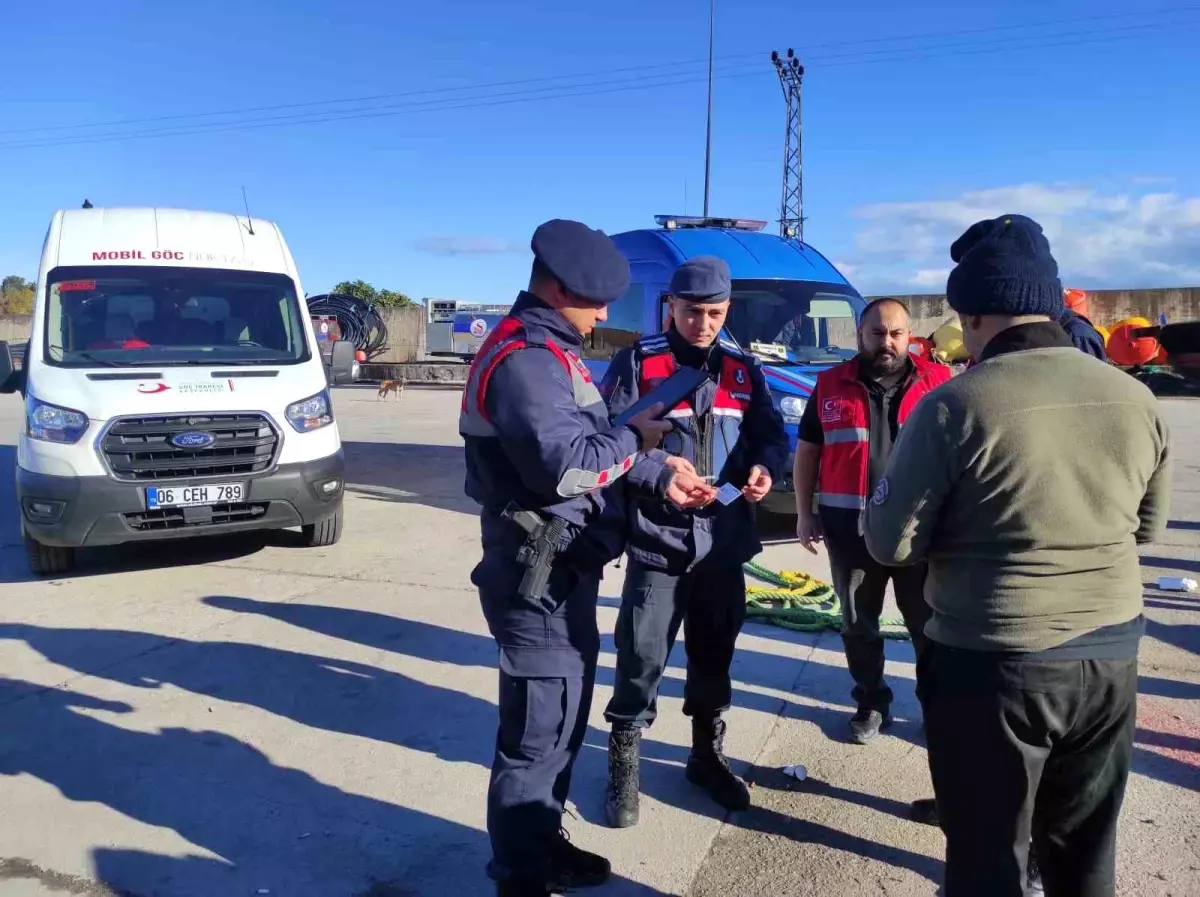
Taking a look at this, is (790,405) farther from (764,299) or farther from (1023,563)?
(1023,563)

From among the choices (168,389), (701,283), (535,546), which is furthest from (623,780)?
(168,389)

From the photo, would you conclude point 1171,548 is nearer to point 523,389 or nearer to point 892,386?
point 892,386

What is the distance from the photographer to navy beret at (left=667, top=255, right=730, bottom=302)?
3.42 meters

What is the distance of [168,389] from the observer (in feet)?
21.1

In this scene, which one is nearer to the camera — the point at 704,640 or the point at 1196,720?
the point at 704,640

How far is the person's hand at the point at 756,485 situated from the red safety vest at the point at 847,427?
0.44 m

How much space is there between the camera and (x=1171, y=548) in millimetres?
7215

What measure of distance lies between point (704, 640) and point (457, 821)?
3.64 feet

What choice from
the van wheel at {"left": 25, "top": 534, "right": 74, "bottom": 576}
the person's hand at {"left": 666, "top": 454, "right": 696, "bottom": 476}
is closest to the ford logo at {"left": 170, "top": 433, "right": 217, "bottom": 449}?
the van wheel at {"left": 25, "top": 534, "right": 74, "bottom": 576}

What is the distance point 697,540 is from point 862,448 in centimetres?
88

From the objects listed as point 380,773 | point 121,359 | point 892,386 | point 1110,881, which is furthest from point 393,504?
point 1110,881

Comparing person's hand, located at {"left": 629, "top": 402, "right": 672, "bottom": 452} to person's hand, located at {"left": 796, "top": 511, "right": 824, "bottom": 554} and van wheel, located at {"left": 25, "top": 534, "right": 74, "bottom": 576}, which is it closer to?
person's hand, located at {"left": 796, "top": 511, "right": 824, "bottom": 554}

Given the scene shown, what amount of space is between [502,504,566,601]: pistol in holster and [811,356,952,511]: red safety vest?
5.35 feet

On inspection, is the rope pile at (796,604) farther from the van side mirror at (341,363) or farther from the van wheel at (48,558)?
the van wheel at (48,558)
